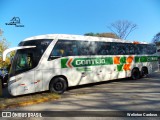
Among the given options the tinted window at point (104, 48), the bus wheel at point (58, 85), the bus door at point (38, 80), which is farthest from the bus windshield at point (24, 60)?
the tinted window at point (104, 48)

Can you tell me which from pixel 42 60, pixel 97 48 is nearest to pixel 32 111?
pixel 42 60

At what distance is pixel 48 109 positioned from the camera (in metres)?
8.62

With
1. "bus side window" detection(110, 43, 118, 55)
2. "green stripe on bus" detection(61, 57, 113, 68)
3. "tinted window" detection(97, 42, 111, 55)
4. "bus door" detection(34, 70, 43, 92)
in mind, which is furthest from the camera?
"bus side window" detection(110, 43, 118, 55)

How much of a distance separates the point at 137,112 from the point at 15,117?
3999 mm

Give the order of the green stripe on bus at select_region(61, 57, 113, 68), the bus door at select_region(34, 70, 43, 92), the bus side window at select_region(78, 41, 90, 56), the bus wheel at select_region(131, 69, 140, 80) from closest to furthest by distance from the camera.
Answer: the bus door at select_region(34, 70, 43, 92) < the green stripe on bus at select_region(61, 57, 113, 68) < the bus side window at select_region(78, 41, 90, 56) < the bus wheel at select_region(131, 69, 140, 80)

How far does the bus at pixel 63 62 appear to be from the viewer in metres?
11.4

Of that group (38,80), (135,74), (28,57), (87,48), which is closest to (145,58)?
(135,74)

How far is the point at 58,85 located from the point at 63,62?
4.20 ft

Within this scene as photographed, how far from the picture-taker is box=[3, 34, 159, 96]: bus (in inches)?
450

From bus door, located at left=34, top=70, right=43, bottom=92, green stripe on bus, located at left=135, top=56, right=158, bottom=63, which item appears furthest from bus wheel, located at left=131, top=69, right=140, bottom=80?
bus door, located at left=34, top=70, right=43, bottom=92

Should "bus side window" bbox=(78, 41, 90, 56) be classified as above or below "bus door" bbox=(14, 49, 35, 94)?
above

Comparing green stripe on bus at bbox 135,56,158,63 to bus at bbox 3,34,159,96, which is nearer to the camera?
bus at bbox 3,34,159,96

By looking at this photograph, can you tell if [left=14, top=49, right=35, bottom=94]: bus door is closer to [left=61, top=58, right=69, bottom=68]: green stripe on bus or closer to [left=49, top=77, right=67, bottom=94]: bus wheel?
[left=49, top=77, right=67, bottom=94]: bus wheel

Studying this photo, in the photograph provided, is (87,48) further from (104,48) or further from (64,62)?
(64,62)
